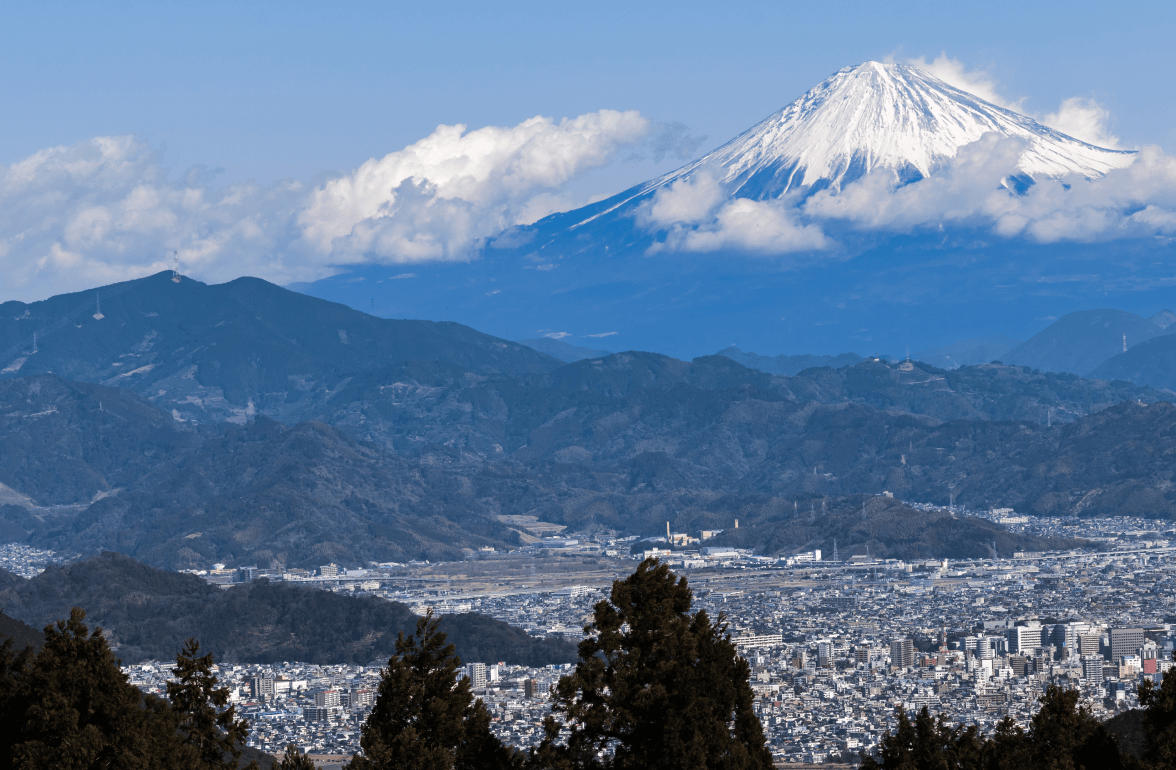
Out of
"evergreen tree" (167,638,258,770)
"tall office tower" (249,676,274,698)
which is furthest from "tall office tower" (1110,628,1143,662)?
"evergreen tree" (167,638,258,770)

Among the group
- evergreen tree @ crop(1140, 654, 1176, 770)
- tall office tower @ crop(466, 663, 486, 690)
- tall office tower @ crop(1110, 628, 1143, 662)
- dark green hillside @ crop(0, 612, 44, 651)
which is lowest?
tall office tower @ crop(466, 663, 486, 690)

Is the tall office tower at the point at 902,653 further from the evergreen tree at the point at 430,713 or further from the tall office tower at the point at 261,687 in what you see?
the evergreen tree at the point at 430,713

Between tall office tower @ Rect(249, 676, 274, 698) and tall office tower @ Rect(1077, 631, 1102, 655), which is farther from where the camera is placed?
tall office tower @ Rect(1077, 631, 1102, 655)

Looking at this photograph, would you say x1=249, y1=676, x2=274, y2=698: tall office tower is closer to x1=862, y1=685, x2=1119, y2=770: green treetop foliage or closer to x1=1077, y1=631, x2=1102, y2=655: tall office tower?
x1=1077, y1=631, x2=1102, y2=655: tall office tower

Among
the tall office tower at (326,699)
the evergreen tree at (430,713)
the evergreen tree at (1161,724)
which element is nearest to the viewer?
the evergreen tree at (1161,724)

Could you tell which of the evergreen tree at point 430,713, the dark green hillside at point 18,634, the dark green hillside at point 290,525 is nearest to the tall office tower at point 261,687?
the dark green hillside at point 18,634
